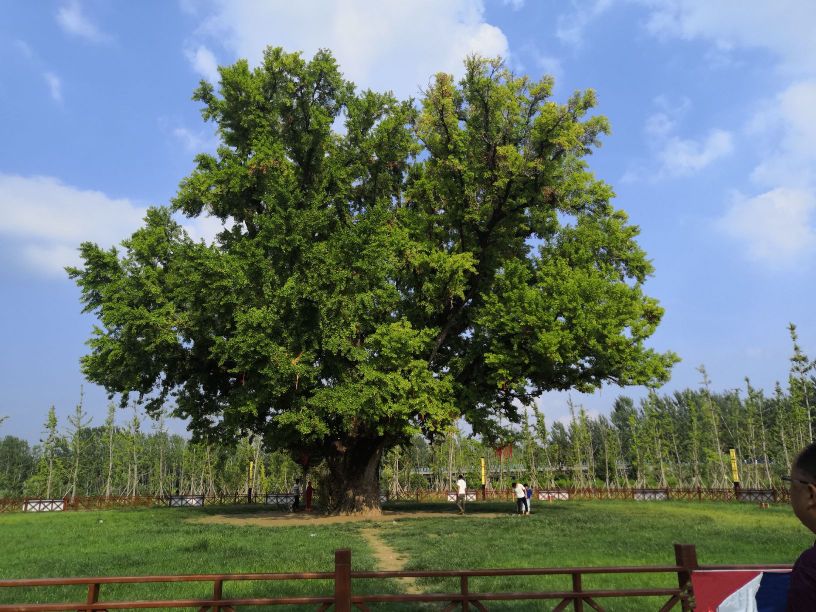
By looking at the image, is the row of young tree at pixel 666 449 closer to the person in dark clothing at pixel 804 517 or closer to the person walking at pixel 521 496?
the person walking at pixel 521 496

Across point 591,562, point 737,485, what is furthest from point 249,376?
point 737,485

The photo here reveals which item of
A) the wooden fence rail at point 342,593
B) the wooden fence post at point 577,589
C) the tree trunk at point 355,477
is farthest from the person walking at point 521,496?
the wooden fence rail at point 342,593

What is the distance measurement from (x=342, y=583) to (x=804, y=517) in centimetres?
428

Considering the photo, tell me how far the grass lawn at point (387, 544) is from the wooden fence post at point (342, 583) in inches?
149

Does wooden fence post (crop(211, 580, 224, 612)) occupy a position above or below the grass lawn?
above

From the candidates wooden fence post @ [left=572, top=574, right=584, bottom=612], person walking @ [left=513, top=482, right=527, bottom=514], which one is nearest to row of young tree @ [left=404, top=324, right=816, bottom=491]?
person walking @ [left=513, top=482, right=527, bottom=514]

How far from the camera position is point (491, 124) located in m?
22.9

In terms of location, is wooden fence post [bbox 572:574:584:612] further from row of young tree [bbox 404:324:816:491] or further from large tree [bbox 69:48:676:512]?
row of young tree [bbox 404:324:816:491]

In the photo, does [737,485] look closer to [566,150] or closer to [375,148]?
[566,150]

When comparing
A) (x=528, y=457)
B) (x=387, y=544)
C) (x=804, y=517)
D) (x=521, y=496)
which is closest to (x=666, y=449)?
(x=528, y=457)

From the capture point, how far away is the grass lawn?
33.6ft

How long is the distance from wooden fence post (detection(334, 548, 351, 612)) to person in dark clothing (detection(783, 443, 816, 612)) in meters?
4.08

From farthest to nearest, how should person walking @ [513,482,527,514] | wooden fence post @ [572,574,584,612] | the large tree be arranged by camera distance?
person walking @ [513,482,527,514] → the large tree → wooden fence post @ [572,574,584,612]

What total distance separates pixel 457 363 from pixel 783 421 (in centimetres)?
3867
